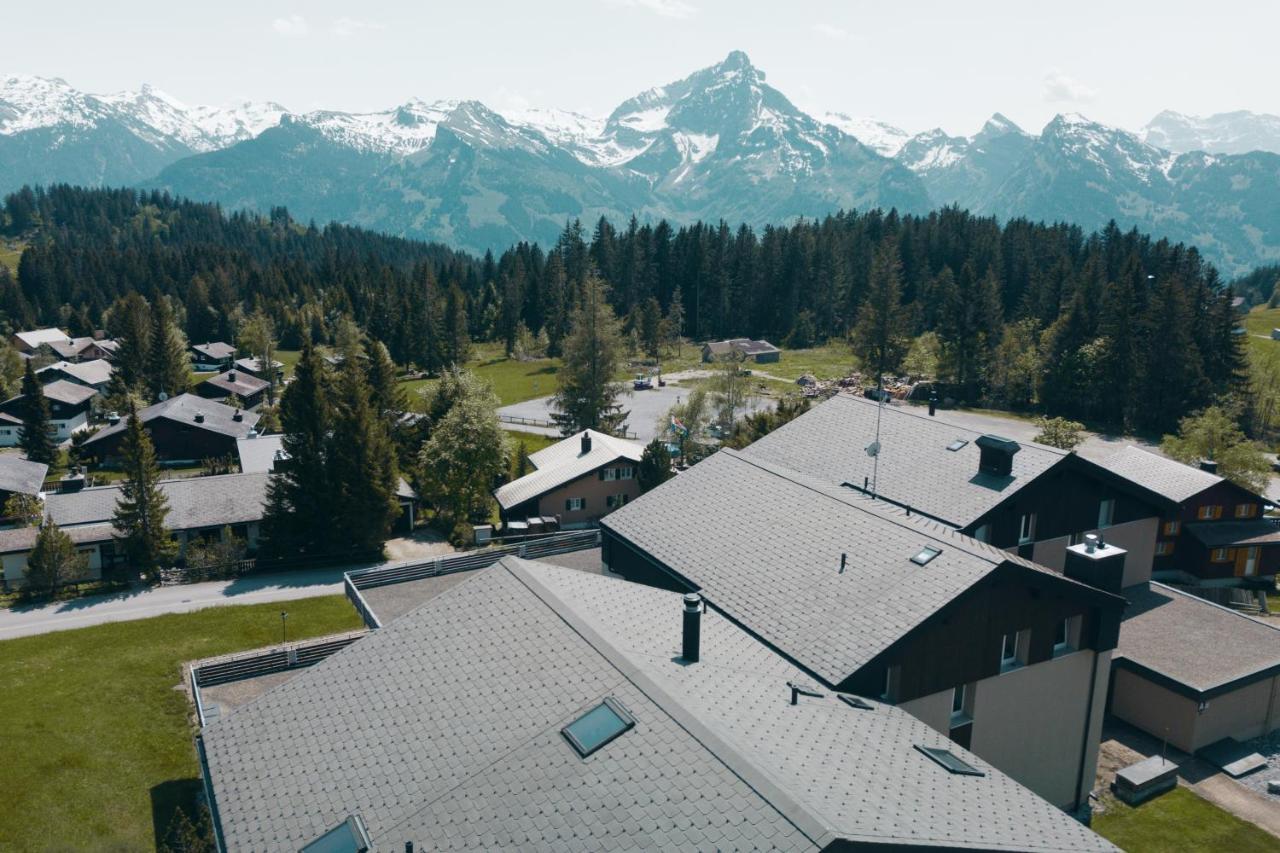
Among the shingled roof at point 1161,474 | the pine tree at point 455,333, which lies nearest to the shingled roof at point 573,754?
the shingled roof at point 1161,474

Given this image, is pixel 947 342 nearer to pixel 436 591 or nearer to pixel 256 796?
pixel 436 591

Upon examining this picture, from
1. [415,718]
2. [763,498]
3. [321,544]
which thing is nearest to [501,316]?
[321,544]

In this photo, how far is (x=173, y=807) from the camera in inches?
1079

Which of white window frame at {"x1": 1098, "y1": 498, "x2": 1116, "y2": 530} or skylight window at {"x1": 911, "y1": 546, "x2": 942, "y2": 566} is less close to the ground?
skylight window at {"x1": 911, "y1": 546, "x2": 942, "y2": 566}

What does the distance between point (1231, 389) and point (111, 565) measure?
102m

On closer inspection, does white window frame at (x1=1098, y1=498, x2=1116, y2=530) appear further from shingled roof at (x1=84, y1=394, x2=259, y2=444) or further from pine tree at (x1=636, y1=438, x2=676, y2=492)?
shingled roof at (x1=84, y1=394, x2=259, y2=444)

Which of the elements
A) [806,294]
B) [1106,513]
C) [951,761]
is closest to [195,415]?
[1106,513]

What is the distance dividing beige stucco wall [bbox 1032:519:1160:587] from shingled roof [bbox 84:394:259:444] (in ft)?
231

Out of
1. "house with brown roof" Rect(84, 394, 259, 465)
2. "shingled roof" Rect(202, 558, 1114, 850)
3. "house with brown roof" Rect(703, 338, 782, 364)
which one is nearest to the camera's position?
"shingled roof" Rect(202, 558, 1114, 850)

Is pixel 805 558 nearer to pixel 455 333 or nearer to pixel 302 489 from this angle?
pixel 302 489

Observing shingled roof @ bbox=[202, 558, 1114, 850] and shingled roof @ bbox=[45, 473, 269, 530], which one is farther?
shingled roof @ bbox=[45, 473, 269, 530]

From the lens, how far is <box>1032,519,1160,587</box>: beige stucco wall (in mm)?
33188

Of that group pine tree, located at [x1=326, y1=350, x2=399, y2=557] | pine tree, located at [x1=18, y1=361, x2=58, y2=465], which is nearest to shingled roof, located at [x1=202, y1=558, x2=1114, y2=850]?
pine tree, located at [x1=326, y1=350, x2=399, y2=557]

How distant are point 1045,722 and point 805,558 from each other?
8398mm
